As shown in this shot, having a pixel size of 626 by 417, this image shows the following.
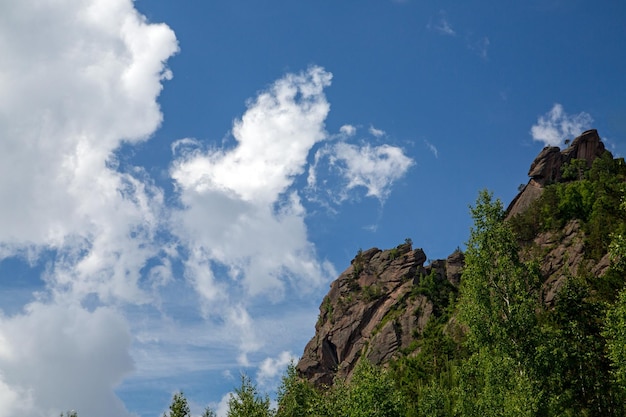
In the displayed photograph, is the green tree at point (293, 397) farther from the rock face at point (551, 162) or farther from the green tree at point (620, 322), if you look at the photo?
the rock face at point (551, 162)

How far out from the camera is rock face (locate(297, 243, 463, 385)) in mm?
169875

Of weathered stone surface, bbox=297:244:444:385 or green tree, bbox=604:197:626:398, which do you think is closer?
green tree, bbox=604:197:626:398

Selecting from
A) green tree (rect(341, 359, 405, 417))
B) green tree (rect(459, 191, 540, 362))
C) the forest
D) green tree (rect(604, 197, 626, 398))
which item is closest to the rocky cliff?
the forest

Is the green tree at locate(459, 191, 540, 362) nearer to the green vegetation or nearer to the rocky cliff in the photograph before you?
the green vegetation

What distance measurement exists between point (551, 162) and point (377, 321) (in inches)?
2950

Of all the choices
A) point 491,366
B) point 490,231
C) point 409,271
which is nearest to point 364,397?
point 491,366

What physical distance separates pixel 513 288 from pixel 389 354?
12345 cm

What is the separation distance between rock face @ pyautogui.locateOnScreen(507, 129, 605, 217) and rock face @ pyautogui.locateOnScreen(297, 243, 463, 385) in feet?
96.9

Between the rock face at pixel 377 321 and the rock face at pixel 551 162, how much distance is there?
96.9 ft

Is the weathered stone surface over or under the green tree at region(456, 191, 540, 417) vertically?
over

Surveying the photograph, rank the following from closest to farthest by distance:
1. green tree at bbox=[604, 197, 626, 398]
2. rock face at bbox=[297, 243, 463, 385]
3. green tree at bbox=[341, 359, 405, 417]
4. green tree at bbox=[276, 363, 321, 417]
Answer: green tree at bbox=[604, 197, 626, 398], green tree at bbox=[341, 359, 405, 417], green tree at bbox=[276, 363, 321, 417], rock face at bbox=[297, 243, 463, 385]

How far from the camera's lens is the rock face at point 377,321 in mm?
169875

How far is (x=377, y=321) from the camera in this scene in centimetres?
18275

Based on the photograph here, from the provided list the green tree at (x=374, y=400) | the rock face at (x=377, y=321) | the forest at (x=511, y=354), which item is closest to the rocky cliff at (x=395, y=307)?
the rock face at (x=377, y=321)
